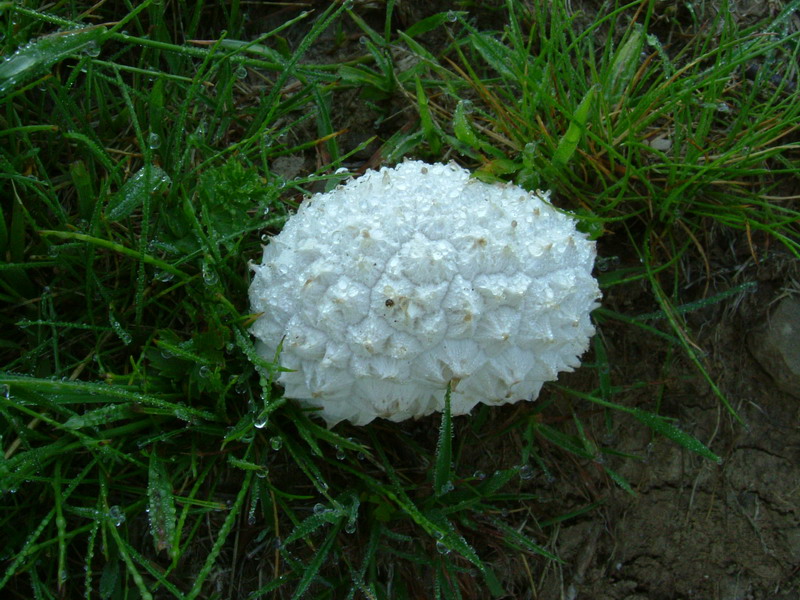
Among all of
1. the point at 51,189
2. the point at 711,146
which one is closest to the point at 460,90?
the point at 711,146

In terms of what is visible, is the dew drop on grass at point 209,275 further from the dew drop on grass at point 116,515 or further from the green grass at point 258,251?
the dew drop on grass at point 116,515

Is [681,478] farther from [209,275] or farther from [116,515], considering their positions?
[116,515]

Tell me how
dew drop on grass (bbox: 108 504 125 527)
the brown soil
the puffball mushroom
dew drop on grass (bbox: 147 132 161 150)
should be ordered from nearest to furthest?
the puffball mushroom
dew drop on grass (bbox: 108 504 125 527)
dew drop on grass (bbox: 147 132 161 150)
the brown soil

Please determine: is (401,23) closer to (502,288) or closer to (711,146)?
(711,146)

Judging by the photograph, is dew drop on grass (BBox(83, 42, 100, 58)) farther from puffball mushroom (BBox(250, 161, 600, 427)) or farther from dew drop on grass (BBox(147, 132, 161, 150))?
puffball mushroom (BBox(250, 161, 600, 427))

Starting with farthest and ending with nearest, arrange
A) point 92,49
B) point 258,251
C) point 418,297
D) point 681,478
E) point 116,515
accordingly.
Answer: point 681,478 → point 258,251 → point 92,49 → point 116,515 → point 418,297

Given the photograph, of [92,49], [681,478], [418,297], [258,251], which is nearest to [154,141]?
[92,49]

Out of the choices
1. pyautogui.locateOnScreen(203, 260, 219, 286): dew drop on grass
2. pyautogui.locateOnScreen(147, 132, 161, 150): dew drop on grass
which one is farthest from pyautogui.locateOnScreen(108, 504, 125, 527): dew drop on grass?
pyautogui.locateOnScreen(147, 132, 161, 150): dew drop on grass
